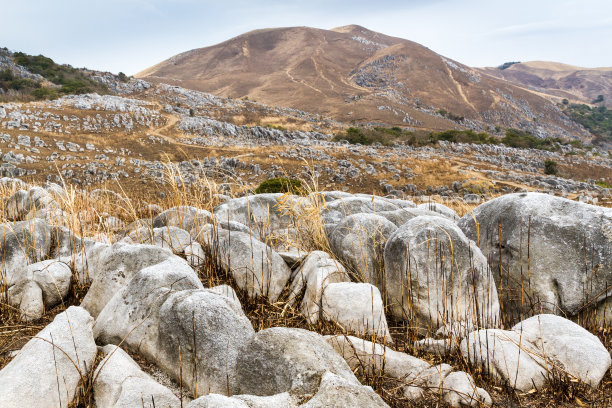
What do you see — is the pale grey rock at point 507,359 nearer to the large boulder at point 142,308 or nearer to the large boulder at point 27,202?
the large boulder at point 142,308

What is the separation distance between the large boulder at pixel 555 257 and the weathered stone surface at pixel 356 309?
1.69 meters

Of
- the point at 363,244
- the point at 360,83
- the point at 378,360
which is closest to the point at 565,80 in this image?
the point at 360,83

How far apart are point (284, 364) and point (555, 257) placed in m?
3.95

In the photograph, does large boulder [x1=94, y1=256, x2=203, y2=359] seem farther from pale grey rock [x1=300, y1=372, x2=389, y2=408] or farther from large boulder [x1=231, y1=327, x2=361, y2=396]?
Answer: pale grey rock [x1=300, y1=372, x2=389, y2=408]

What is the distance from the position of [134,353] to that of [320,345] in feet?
5.33

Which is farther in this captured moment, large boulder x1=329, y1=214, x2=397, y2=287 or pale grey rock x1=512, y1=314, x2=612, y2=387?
large boulder x1=329, y1=214, x2=397, y2=287

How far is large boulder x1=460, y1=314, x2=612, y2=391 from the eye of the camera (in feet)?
10.0

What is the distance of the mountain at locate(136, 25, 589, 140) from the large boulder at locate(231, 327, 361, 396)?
6589 centimetres

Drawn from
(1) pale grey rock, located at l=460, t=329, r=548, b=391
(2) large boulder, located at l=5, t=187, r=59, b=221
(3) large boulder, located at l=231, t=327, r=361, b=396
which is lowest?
(1) pale grey rock, located at l=460, t=329, r=548, b=391

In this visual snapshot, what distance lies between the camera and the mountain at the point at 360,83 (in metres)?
81.1

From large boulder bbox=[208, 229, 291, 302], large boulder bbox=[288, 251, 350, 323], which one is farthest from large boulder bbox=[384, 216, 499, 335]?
large boulder bbox=[208, 229, 291, 302]

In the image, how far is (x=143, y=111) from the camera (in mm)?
39500

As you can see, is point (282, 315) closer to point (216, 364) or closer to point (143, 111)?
point (216, 364)

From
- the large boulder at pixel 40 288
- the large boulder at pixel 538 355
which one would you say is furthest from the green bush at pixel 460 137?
the large boulder at pixel 40 288
